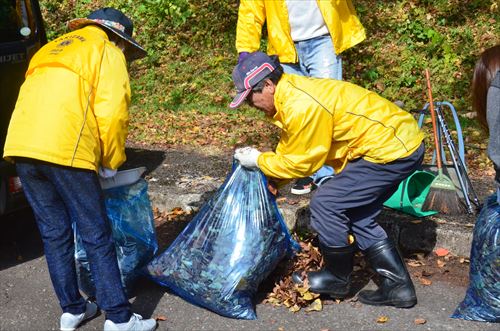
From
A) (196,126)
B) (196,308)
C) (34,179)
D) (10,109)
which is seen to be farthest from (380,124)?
(196,126)

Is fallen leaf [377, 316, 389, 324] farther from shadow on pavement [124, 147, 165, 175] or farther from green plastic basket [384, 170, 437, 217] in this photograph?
shadow on pavement [124, 147, 165, 175]

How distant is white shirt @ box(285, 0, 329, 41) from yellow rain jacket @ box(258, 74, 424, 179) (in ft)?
4.77

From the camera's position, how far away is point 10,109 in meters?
4.88

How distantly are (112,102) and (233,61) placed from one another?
609 cm

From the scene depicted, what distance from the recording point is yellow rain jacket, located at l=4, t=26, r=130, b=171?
3.53 meters

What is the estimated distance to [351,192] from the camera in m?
3.94

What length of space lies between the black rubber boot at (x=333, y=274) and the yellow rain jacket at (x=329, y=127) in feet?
1.89

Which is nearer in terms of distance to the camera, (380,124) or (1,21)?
(380,124)

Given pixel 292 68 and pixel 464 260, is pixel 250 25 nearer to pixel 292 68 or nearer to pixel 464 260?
pixel 292 68

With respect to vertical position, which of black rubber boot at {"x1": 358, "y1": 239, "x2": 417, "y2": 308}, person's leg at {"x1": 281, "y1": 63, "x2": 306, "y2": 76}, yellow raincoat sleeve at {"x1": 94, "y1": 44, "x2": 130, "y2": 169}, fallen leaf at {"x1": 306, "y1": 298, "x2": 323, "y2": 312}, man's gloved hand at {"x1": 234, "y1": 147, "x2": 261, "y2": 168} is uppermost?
yellow raincoat sleeve at {"x1": 94, "y1": 44, "x2": 130, "y2": 169}

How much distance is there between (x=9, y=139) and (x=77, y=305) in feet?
3.38

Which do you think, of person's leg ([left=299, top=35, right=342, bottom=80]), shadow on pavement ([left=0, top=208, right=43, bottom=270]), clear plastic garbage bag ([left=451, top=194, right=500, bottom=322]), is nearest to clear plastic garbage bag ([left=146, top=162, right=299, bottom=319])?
clear plastic garbage bag ([left=451, top=194, right=500, bottom=322])

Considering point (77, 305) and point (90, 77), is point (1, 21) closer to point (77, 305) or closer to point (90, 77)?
point (90, 77)

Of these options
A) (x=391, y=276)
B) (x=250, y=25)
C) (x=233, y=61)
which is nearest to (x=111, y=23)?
(x=250, y=25)
